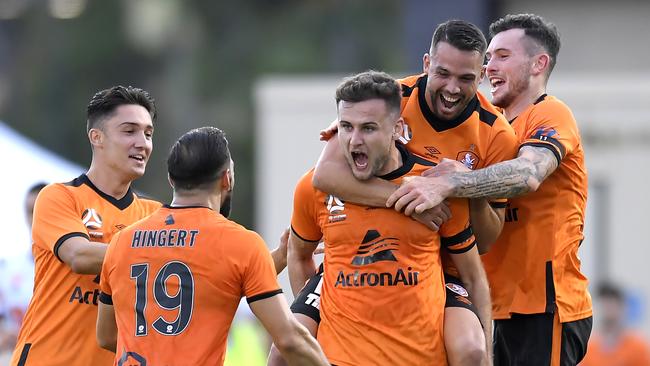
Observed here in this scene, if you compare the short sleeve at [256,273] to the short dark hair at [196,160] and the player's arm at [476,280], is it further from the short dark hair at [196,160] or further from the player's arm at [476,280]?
the player's arm at [476,280]

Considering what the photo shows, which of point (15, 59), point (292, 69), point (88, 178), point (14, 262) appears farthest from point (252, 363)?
point (15, 59)

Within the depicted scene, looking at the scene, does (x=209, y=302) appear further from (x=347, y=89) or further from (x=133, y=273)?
(x=347, y=89)

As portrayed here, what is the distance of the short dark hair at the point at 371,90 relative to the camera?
22.5 feet

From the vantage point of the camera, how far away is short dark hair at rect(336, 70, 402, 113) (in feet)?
22.5

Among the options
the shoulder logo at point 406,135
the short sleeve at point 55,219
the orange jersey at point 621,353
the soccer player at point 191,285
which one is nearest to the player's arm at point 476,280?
the shoulder logo at point 406,135

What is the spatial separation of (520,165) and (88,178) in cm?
247

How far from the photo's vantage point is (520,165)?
713 centimetres

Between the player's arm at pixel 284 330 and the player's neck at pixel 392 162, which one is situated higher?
the player's neck at pixel 392 162

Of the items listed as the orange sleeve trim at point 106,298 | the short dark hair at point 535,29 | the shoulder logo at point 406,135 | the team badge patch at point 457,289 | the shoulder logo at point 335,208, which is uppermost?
the short dark hair at point 535,29

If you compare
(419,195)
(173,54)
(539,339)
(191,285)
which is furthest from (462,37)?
(173,54)

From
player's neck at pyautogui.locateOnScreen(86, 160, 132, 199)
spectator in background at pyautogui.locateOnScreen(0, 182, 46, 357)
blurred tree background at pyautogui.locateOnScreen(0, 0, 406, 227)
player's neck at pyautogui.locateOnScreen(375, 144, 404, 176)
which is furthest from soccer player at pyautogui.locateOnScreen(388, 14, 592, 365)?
blurred tree background at pyautogui.locateOnScreen(0, 0, 406, 227)

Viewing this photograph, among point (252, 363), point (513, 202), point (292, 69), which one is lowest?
point (252, 363)

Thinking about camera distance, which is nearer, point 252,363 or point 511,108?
point 511,108

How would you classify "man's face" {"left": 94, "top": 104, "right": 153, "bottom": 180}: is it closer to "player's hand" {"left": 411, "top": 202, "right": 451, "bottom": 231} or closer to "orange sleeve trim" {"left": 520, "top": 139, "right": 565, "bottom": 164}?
"player's hand" {"left": 411, "top": 202, "right": 451, "bottom": 231}
